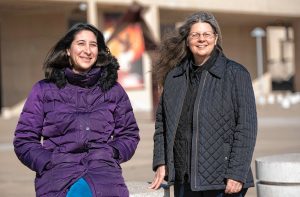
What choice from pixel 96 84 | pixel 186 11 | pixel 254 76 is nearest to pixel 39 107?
pixel 96 84

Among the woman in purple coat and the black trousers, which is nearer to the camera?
the woman in purple coat

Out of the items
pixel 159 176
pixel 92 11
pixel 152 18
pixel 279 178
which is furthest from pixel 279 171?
pixel 152 18

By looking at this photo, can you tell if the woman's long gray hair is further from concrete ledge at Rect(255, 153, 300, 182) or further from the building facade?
the building facade

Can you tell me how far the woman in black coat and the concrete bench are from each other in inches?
63.6

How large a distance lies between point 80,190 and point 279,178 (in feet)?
8.39

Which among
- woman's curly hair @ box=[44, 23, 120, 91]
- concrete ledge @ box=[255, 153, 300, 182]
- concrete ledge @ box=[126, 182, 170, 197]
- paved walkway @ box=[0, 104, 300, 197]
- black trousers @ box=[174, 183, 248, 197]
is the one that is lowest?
paved walkway @ box=[0, 104, 300, 197]

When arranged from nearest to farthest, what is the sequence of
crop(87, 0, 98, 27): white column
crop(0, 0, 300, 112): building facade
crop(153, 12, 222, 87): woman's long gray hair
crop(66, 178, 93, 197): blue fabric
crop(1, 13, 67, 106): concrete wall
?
crop(66, 178, 93, 197): blue fabric, crop(153, 12, 222, 87): woman's long gray hair, crop(87, 0, 98, 27): white column, crop(0, 0, 300, 112): building facade, crop(1, 13, 67, 106): concrete wall

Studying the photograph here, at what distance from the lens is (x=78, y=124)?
3.93 metres

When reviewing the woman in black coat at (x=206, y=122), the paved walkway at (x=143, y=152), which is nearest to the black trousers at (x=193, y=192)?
the woman in black coat at (x=206, y=122)

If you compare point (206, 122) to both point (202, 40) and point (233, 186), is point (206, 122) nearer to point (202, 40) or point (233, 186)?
point (233, 186)

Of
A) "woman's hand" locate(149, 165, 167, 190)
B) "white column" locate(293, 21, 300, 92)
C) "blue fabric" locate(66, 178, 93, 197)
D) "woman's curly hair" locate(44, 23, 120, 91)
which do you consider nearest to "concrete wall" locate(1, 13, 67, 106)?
"white column" locate(293, 21, 300, 92)

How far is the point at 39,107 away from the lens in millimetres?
4023

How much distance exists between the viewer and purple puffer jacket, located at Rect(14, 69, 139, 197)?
12.7 ft

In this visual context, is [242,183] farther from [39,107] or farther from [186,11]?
[186,11]
